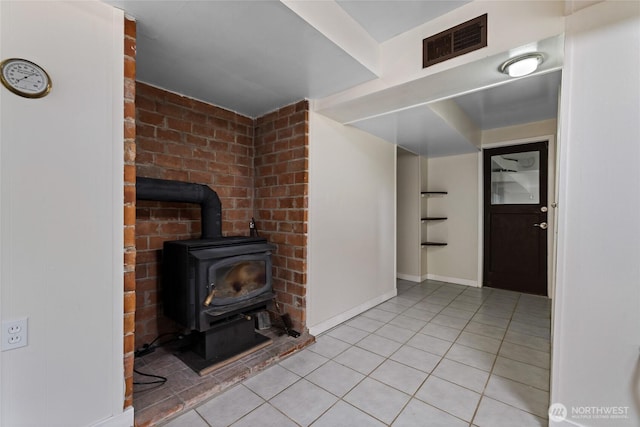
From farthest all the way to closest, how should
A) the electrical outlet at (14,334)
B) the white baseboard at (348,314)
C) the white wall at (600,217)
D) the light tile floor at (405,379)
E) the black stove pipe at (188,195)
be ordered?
1. the white baseboard at (348,314)
2. the black stove pipe at (188,195)
3. the light tile floor at (405,379)
4. the white wall at (600,217)
5. the electrical outlet at (14,334)

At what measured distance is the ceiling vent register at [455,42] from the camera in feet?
5.21

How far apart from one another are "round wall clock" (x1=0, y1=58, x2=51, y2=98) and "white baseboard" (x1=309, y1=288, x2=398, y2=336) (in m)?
2.34

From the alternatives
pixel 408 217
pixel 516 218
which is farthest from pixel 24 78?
pixel 516 218

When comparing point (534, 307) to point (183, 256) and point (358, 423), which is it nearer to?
point (358, 423)

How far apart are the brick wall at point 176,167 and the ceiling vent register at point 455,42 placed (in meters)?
1.82

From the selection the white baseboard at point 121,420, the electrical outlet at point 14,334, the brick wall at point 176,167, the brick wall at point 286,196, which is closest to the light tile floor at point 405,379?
the white baseboard at point 121,420

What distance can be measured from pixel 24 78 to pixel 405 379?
2.58 meters

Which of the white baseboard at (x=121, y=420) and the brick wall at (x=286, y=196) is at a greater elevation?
the brick wall at (x=286, y=196)

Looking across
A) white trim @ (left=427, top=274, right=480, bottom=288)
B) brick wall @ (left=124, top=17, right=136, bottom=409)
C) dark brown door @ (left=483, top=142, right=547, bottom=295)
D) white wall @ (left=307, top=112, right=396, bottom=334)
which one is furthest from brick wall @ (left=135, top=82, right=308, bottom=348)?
dark brown door @ (left=483, top=142, right=547, bottom=295)

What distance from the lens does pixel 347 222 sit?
2912 millimetres

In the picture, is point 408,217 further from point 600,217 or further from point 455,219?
point 600,217

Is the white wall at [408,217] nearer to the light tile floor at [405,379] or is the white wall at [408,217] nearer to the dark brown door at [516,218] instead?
the dark brown door at [516,218]

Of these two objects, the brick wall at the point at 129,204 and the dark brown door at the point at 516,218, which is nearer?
the brick wall at the point at 129,204

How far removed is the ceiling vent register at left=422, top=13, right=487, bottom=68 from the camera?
1.59 meters
